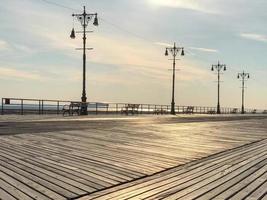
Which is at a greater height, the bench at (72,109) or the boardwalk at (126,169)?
the bench at (72,109)

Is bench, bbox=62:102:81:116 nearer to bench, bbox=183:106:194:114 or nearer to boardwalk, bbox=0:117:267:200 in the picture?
boardwalk, bbox=0:117:267:200

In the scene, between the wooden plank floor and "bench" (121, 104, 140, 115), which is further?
"bench" (121, 104, 140, 115)

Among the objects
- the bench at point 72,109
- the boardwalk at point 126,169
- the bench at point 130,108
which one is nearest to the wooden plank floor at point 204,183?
the boardwalk at point 126,169

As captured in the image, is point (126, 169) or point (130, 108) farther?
point (130, 108)

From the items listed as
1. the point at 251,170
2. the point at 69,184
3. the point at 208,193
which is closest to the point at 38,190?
the point at 69,184

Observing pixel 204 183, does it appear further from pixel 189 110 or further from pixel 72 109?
pixel 189 110

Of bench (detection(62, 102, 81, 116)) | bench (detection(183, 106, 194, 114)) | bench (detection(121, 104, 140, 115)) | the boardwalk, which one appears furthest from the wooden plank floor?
bench (detection(183, 106, 194, 114))

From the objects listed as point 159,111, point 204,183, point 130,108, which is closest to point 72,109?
point 130,108

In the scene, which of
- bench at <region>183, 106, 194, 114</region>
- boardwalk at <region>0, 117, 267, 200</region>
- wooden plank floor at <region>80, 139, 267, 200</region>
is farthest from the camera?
bench at <region>183, 106, 194, 114</region>

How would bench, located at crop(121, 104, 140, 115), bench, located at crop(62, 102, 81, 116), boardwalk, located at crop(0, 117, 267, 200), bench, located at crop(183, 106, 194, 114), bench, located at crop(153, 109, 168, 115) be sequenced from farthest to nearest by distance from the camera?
bench, located at crop(183, 106, 194, 114) → bench, located at crop(153, 109, 168, 115) → bench, located at crop(121, 104, 140, 115) → bench, located at crop(62, 102, 81, 116) → boardwalk, located at crop(0, 117, 267, 200)

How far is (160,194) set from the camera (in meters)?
7.40

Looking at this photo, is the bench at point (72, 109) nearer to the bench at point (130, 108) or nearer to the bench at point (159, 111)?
the bench at point (130, 108)

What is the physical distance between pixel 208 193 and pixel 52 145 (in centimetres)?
668

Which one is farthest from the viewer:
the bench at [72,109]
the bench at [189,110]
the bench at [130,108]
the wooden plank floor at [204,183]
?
the bench at [189,110]
